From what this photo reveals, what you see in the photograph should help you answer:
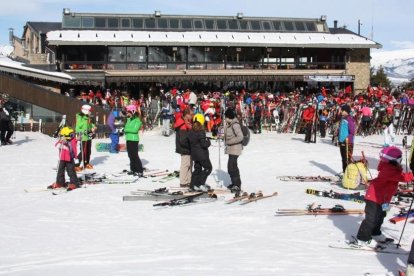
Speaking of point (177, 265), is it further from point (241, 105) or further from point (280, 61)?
point (280, 61)

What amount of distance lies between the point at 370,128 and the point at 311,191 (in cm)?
1314

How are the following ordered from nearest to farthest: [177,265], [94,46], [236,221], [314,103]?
1. [177,265]
2. [236,221]
3. [314,103]
4. [94,46]

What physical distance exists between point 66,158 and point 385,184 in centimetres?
645

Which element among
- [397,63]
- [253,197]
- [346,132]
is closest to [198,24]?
[397,63]

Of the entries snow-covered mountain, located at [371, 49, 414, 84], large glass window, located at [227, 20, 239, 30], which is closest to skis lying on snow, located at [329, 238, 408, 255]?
large glass window, located at [227, 20, 239, 30]

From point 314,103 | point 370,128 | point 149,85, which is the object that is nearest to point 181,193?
point 314,103

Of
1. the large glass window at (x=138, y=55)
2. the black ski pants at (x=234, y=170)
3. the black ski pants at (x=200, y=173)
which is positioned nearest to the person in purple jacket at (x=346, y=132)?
the black ski pants at (x=234, y=170)

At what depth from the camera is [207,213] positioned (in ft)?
29.6

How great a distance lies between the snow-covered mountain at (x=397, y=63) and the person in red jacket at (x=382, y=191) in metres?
43.6

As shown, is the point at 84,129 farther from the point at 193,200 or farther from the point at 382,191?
the point at 382,191

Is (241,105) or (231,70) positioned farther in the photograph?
(231,70)

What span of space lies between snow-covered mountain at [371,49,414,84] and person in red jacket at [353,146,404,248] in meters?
43.6

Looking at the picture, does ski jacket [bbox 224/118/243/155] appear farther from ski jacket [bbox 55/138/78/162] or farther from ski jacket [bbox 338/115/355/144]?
ski jacket [bbox 55/138/78/162]

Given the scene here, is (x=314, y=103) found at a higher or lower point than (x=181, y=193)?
higher
